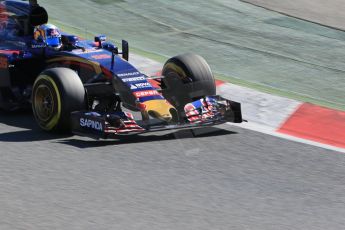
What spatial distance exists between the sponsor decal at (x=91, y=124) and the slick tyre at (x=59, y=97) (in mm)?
197

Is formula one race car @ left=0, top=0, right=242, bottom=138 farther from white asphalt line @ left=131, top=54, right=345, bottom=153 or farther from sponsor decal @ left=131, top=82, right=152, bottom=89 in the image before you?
white asphalt line @ left=131, top=54, right=345, bottom=153

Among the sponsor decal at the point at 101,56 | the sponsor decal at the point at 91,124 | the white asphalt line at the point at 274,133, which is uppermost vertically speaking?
the sponsor decal at the point at 101,56

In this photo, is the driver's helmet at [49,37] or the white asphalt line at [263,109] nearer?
the white asphalt line at [263,109]

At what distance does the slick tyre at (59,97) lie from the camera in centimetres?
906

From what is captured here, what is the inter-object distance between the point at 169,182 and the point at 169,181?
0.03 metres

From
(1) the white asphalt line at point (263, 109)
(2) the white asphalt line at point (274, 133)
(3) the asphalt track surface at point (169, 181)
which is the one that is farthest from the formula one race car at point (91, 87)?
(1) the white asphalt line at point (263, 109)

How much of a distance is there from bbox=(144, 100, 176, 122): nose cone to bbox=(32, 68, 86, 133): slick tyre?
703 millimetres

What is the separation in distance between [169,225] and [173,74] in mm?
3677

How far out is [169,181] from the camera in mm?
7918

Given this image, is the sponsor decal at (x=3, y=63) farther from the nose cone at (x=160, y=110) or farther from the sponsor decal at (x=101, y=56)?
the nose cone at (x=160, y=110)

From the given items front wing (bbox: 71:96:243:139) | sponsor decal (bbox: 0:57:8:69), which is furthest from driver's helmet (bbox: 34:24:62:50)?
front wing (bbox: 71:96:243:139)

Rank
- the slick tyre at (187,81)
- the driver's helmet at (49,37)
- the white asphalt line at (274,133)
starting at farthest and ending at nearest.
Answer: the driver's helmet at (49,37) → the slick tyre at (187,81) → the white asphalt line at (274,133)

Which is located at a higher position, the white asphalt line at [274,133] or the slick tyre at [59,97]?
the slick tyre at [59,97]

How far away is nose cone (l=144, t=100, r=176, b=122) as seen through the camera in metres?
9.31
